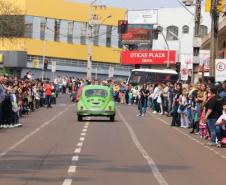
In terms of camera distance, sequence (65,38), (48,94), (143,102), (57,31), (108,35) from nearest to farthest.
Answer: (143,102)
(48,94)
(57,31)
(65,38)
(108,35)

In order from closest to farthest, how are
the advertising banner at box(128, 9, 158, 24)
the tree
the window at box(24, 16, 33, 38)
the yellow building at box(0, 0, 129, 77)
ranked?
the tree, the window at box(24, 16, 33, 38), the yellow building at box(0, 0, 129, 77), the advertising banner at box(128, 9, 158, 24)

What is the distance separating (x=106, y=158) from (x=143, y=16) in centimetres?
10029

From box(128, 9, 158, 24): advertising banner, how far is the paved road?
87.6 m

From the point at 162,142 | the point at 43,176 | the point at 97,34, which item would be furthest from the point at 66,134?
the point at 97,34

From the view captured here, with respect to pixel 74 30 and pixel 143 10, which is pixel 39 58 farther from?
pixel 143 10

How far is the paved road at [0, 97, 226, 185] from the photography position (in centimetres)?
1461

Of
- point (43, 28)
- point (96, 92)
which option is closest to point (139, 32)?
point (43, 28)

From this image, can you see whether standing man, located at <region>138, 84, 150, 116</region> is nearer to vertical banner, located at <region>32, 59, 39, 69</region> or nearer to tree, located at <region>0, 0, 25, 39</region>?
tree, located at <region>0, 0, 25, 39</region>

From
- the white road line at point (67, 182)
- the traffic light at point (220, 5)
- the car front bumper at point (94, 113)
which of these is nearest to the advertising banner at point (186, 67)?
the traffic light at point (220, 5)

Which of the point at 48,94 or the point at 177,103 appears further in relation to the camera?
the point at 48,94

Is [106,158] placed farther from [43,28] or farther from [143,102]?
[43,28]

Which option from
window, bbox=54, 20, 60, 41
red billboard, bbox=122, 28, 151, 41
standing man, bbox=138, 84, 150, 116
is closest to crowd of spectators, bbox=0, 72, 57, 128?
standing man, bbox=138, 84, 150, 116

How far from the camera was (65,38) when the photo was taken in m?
105

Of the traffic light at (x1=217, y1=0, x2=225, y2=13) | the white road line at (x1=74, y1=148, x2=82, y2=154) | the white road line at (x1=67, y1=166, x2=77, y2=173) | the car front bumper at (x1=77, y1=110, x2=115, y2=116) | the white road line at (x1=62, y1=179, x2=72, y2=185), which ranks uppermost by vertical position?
the traffic light at (x1=217, y1=0, x2=225, y2=13)
